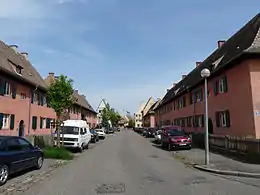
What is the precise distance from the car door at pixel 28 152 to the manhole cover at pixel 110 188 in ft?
12.9

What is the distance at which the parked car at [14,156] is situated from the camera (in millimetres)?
9125

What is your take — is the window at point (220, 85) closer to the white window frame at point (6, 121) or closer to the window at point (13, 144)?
the window at point (13, 144)

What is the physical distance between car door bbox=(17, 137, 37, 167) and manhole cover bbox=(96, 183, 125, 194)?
392 cm

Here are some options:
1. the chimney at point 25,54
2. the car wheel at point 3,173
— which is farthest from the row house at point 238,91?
the chimney at point 25,54

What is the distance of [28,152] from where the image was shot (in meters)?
11.1

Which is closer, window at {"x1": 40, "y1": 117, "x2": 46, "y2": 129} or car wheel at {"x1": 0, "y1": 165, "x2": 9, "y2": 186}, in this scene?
car wheel at {"x1": 0, "y1": 165, "x2": 9, "y2": 186}

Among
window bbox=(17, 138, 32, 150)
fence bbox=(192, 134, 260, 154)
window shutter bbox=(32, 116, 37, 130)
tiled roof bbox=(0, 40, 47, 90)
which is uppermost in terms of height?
tiled roof bbox=(0, 40, 47, 90)

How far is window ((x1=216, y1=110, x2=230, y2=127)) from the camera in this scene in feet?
69.9

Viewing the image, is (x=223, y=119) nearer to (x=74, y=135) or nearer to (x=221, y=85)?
(x=221, y=85)

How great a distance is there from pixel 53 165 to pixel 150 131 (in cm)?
3568

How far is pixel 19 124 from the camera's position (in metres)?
25.5

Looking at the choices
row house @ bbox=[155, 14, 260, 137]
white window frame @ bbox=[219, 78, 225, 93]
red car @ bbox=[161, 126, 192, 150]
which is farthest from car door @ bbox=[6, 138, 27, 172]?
white window frame @ bbox=[219, 78, 225, 93]

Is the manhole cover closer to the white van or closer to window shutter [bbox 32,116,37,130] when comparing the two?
the white van

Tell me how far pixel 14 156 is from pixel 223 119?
17.5 meters
